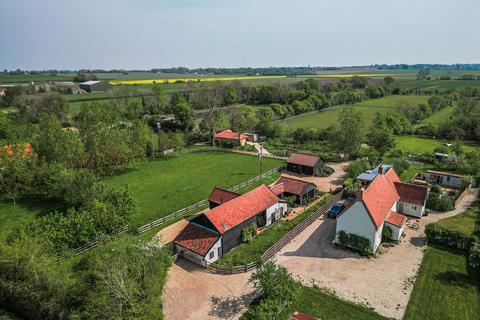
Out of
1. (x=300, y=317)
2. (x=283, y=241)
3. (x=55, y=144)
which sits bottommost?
(x=283, y=241)

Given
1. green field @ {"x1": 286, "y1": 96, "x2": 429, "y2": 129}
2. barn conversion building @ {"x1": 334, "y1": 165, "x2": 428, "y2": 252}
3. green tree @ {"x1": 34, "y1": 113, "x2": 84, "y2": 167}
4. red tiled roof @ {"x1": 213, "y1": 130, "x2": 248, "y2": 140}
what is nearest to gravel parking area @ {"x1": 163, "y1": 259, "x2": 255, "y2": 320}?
barn conversion building @ {"x1": 334, "y1": 165, "x2": 428, "y2": 252}

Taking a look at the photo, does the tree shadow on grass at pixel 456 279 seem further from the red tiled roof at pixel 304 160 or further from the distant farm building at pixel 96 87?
the distant farm building at pixel 96 87

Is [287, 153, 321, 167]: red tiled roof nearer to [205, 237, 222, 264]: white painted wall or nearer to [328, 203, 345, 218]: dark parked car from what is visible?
[328, 203, 345, 218]: dark parked car

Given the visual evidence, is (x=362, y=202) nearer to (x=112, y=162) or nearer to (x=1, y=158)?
(x=112, y=162)

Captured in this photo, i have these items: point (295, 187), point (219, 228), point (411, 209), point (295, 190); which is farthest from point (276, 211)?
point (411, 209)

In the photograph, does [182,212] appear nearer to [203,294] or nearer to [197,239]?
[197,239]

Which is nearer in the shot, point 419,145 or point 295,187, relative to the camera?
point 295,187

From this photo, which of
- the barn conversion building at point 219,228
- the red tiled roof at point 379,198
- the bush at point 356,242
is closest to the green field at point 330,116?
the red tiled roof at point 379,198
